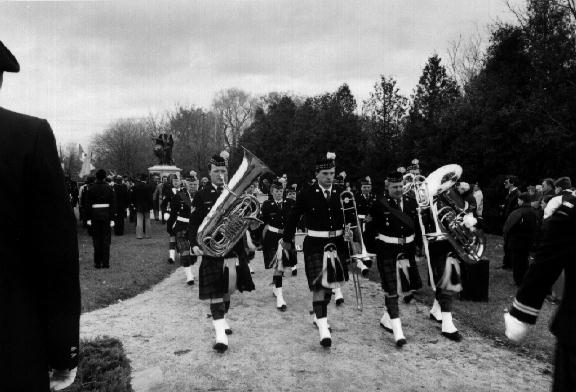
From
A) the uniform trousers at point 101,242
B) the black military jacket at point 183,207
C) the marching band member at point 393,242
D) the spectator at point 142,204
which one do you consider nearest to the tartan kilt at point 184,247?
the black military jacket at point 183,207

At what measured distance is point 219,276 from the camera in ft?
20.7

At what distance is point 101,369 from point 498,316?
20.4 feet

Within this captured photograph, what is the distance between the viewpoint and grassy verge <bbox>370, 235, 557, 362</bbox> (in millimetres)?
6191

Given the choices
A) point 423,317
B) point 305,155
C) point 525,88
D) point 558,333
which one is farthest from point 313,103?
point 558,333

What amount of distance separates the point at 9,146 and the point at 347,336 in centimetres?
553

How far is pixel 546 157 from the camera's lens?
2031 cm

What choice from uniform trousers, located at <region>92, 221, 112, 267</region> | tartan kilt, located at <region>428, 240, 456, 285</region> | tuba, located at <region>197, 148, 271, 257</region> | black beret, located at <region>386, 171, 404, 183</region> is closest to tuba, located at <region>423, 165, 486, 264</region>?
tartan kilt, located at <region>428, 240, 456, 285</region>

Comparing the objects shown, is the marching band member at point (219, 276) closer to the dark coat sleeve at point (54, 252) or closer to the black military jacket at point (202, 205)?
the black military jacket at point (202, 205)

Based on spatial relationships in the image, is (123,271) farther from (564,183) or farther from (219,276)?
(564,183)

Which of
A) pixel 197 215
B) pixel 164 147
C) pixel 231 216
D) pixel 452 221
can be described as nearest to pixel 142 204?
pixel 197 215

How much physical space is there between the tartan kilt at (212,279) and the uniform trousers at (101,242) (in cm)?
595

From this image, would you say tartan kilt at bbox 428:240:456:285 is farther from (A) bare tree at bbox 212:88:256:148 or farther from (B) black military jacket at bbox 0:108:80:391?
(A) bare tree at bbox 212:88:256:148

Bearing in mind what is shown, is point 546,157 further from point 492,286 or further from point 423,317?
point 423,317

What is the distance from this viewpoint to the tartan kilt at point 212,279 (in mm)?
6246
